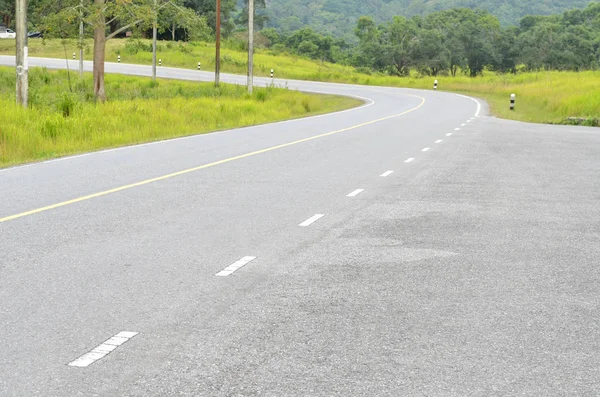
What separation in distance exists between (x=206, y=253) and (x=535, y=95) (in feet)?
149

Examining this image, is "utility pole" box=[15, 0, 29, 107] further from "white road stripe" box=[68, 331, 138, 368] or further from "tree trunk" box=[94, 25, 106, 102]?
"white road stripe" box=[68, 331, 138, 368]

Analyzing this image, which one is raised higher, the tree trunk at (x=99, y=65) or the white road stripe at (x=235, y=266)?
the tree trunk at (x=99, y=65)

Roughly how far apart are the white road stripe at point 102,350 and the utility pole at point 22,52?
65.4 feet

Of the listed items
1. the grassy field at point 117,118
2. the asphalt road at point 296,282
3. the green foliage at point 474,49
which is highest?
the green foliage at point 474,49

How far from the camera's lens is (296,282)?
7727 millimetres

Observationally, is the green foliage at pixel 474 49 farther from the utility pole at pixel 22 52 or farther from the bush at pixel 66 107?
the utility pole at pixel 22 52

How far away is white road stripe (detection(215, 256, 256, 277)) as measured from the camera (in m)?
8.01

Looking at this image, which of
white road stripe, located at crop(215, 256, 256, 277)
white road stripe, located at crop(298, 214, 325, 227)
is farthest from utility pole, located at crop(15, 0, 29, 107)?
white road stripe, located at crop(215, 256, 256, 277)

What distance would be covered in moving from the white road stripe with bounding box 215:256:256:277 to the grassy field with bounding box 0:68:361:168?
392 inches

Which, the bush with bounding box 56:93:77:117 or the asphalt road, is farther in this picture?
the bush with bounding box 56:93:77:117

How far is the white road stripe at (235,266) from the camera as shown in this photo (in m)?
8.01

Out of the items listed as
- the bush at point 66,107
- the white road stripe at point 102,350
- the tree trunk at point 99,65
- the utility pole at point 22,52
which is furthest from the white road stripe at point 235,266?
the tree trunk at point 99,65

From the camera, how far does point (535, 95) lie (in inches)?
2042

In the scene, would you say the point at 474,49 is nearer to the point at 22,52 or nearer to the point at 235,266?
the point at 22,52
